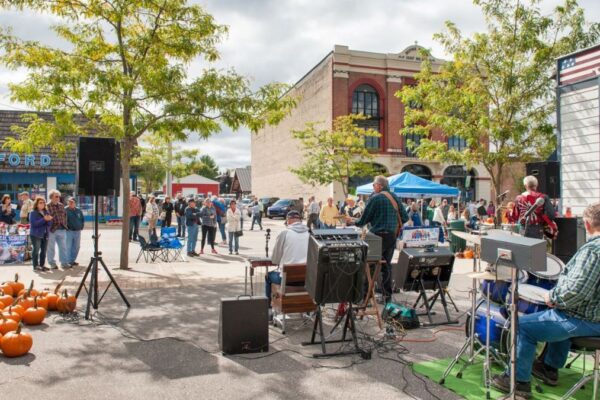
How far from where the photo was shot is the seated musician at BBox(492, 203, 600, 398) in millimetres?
3924

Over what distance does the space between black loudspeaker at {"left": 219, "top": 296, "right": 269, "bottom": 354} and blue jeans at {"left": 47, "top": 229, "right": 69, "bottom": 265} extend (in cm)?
763

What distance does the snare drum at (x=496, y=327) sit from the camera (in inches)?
192

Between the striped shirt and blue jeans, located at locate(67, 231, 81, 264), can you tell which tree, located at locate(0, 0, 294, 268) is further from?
the striped shirt

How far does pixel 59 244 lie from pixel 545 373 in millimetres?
10648

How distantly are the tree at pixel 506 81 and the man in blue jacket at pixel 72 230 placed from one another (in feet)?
34.3

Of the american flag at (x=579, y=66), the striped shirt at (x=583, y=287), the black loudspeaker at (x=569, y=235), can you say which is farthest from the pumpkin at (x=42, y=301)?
the american flag at (x=579, y=66)

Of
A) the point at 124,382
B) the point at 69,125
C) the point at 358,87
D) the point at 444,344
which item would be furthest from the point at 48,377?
the point at 358,87

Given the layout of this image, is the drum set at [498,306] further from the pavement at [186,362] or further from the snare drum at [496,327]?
the pavement at [186,362]

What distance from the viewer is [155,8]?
1054 centimetres

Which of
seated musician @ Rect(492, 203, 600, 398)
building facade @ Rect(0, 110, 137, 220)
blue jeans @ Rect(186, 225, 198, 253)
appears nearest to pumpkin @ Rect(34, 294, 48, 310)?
seated musician @ Rect(492, 203, 600, 398)

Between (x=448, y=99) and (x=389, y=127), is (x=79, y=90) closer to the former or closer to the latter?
(x=448, y=99)

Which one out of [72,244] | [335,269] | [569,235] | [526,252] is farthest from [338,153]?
[526,252]

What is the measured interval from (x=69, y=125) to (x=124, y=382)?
24.0 feet

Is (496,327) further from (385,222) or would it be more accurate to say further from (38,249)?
(38,249)
